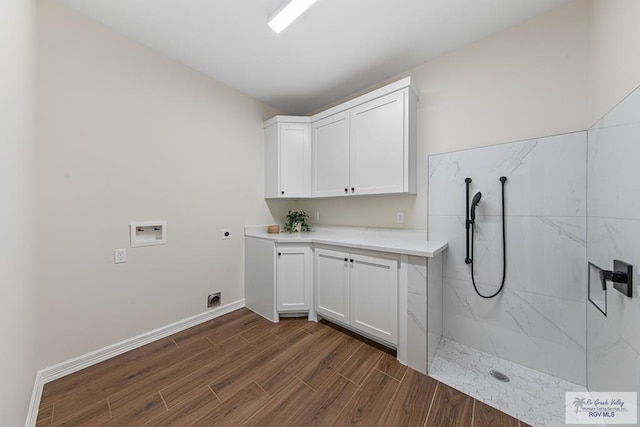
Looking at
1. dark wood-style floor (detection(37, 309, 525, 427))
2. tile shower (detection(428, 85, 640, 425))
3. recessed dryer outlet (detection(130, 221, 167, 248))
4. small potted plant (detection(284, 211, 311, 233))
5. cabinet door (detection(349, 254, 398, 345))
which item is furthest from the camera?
small potted plant (detection(284, 211, 311, 233))

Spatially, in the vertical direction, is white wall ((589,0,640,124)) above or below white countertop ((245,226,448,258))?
above

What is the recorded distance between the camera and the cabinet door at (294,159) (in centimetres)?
277

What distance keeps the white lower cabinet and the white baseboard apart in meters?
1.25

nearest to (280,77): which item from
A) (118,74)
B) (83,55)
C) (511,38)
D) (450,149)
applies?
(118,74)

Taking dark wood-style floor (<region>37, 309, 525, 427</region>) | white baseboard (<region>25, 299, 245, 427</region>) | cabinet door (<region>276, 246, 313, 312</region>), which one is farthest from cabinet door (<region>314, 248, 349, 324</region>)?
white baseboard (<region>25, 299, 245, 427</region>)

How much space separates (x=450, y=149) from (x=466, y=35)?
89 centimetres

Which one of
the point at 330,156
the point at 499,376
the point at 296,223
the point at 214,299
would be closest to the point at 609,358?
the point at 499,376

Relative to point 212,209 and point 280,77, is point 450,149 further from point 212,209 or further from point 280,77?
point 212,209

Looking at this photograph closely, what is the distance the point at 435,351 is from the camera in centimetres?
184

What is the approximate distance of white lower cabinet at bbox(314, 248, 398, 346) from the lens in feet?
5.92

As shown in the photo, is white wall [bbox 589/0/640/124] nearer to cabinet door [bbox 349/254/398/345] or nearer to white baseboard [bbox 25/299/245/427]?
cabinet door [bbox 349/254/398/345]

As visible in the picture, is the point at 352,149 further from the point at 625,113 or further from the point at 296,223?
the point at 625,113

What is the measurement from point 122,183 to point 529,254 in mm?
3224

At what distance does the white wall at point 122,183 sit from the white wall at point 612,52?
2932mm
